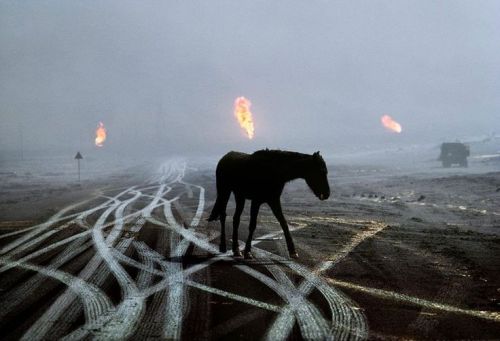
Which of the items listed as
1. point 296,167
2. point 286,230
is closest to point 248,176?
point 296,167

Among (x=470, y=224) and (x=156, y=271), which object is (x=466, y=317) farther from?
(x=470, y=224)

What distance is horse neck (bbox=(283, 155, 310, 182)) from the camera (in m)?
8.30

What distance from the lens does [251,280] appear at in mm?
6582

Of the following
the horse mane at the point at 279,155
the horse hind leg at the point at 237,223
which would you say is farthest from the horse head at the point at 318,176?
the horse hind leg at the point at 237,223

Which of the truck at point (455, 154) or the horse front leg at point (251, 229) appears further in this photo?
the truck at point (455, 154)

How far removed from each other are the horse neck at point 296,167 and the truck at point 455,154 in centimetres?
4233

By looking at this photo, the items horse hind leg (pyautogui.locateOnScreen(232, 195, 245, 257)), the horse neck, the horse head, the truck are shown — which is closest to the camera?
the horse head

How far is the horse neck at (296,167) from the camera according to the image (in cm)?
830

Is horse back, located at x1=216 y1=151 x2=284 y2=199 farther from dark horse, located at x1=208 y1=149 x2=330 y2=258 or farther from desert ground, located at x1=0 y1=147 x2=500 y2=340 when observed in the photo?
desert ground, located at x1=0 y1=147 x2=500 y2=340

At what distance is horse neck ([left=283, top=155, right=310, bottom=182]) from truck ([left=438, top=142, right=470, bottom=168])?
42329mm

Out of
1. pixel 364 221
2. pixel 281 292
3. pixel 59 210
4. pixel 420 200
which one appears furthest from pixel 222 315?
pixel 420 200

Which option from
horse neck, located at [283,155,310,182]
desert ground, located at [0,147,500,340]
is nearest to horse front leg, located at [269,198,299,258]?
desert ground, located at [0,147,500,340]

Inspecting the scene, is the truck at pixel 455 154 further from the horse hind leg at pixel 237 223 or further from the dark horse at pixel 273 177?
the horse hind leg at pixel 237 223

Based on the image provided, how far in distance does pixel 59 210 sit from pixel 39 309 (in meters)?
11.7
